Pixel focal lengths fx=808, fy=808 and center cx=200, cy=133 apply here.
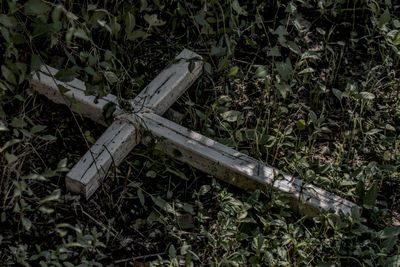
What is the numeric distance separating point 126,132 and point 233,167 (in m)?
0.42

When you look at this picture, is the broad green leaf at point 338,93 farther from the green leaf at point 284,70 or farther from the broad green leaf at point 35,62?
the broad green leaf at point 35,62

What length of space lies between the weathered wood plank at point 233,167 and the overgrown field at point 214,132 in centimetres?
5

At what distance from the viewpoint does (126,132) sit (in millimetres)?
2994

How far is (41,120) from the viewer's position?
3.17 metres

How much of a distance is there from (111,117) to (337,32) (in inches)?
50.2

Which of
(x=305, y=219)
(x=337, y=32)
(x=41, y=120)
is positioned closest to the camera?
(x=305, y=219)

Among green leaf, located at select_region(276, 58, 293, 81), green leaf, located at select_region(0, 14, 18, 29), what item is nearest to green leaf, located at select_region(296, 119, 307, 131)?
green leaf, located at select_region(276, 58, 293, 81)

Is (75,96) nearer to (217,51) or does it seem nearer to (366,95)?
(217,51)

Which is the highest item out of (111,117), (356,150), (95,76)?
(95,76)

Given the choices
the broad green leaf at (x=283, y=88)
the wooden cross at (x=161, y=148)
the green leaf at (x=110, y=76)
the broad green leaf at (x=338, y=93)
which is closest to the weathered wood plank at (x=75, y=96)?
the wooden cross at (x=161, y=148)

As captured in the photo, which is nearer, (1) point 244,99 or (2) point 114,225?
(2) point 114,225

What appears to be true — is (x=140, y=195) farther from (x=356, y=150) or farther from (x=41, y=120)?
(x=356, y=150)

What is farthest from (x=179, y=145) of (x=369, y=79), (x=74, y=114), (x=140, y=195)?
(x=369, y=79)

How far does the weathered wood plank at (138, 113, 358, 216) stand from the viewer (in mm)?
2926
